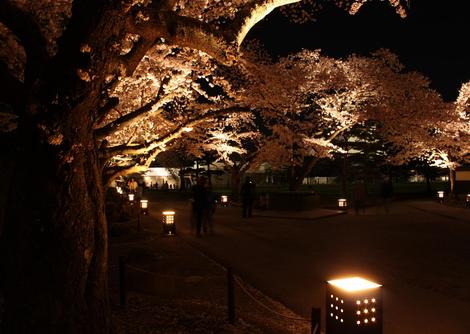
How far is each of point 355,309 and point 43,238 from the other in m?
3.00

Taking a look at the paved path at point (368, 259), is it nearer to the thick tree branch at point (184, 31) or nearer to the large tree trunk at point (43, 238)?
the large tree trunk at point (43, 238)

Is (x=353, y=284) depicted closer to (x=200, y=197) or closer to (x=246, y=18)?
(x=246, y=18)

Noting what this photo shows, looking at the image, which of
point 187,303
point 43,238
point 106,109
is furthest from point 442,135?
point 43,238

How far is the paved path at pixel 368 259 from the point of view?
6.91m

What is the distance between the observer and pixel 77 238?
14.5 ft

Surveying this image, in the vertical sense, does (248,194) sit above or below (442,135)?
below

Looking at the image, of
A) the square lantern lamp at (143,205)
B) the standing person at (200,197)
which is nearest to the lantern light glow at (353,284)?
the standing person at (200,197)

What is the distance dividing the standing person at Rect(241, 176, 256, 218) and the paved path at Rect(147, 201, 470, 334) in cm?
130

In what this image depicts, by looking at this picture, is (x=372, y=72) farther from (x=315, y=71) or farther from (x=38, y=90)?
(x=38, y=90)

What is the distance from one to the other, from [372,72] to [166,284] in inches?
794

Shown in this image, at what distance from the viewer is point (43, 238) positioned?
4270 millimetres

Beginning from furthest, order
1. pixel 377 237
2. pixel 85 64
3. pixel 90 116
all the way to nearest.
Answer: pixel 377 237 < pixel 90 116 < pixel 85 64

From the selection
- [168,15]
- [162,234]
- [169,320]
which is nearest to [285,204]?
[162,234]

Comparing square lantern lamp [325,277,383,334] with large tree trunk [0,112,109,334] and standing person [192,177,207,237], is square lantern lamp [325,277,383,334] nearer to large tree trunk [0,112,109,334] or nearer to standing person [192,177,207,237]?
large tree trunk [0,112,109,334]
